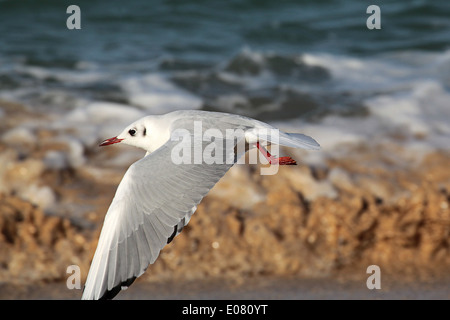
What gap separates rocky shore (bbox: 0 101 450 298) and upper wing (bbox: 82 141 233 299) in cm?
101

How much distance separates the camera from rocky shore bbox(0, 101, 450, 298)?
329 centimetres

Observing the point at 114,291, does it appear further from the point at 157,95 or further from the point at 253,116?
the point at 157,95

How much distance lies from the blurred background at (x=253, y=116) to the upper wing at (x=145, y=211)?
0.88 metres

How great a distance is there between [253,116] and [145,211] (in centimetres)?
275

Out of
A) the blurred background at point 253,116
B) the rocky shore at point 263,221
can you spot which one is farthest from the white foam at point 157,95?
the rocky shore at point 263,221

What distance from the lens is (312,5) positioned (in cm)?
782

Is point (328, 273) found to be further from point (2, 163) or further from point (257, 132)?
point (2, 163)

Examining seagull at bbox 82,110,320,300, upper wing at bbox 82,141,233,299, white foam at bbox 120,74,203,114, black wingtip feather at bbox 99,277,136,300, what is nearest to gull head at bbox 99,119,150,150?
seagull at bbox 82,110,320,300

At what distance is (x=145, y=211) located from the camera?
229 cm

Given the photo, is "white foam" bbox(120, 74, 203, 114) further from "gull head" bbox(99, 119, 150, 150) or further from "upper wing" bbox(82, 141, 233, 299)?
"upper wing" bbox(82, 141, 233, 299)

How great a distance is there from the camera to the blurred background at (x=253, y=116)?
131 inches

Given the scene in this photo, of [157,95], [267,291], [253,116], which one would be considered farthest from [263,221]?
[157,95]

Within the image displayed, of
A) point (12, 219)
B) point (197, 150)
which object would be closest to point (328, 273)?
point (197, 150)

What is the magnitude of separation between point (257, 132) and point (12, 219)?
142cm
